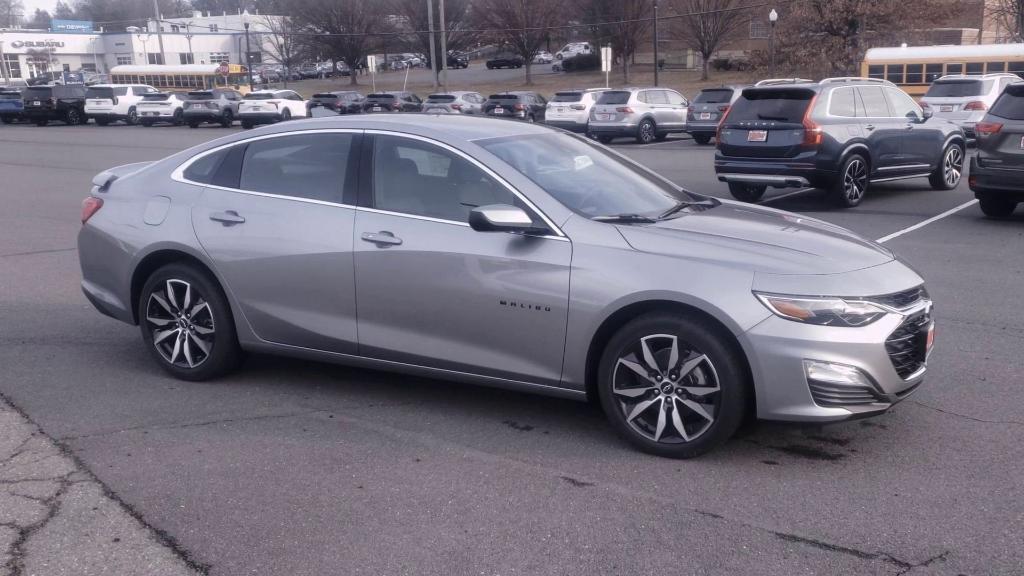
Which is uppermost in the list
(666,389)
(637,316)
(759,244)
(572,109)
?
(572,109)

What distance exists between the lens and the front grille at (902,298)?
458 cm

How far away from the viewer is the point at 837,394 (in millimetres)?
4430

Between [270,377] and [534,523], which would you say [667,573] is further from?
[270,377]

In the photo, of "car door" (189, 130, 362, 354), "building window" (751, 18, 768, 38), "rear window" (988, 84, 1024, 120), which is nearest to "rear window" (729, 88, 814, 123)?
"rear window" (988, 84, 1024, 120)

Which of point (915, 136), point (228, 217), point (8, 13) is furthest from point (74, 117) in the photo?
point (8, 13)

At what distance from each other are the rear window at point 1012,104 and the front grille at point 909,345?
301 inches

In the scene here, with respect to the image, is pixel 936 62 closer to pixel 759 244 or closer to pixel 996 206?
A: pixel 996 206

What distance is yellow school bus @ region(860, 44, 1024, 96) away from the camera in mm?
Result: 28328

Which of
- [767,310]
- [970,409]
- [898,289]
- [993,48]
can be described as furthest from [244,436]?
[993,48]

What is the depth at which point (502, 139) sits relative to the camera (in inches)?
216

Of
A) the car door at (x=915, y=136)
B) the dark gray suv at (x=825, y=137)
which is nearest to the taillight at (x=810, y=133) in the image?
the dark gray suv at (x=825, y=137)

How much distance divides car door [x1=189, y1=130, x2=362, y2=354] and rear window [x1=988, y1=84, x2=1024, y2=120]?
29.1 feet

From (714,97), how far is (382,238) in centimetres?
2402

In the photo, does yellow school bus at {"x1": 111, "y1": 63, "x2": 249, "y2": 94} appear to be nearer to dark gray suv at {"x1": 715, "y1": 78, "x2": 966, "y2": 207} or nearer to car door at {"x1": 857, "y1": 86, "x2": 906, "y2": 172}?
dark gray suv at {"x1": 715, "y1": 78, "x2": 966, "y2": 207}
